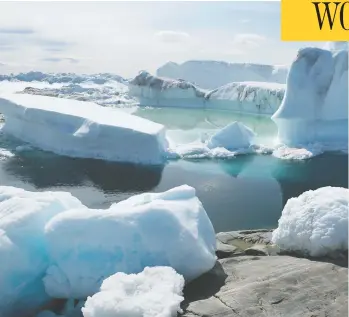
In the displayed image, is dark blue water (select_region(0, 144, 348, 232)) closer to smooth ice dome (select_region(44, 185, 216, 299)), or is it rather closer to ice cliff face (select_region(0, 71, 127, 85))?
smooth ice dome (select_region(44, 185, 216, 299))

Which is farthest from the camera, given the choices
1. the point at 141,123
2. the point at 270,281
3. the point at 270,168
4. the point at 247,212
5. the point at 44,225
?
the point at 141,123

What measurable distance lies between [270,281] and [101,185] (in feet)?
25.1

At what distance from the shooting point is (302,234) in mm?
5266

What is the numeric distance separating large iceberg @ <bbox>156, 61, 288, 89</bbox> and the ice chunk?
33.6 metres

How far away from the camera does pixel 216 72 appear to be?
39.3m

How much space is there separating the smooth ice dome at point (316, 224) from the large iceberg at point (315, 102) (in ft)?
36.2

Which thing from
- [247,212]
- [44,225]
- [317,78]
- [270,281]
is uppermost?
[317,78]

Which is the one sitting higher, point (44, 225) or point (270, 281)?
point (44, 225)

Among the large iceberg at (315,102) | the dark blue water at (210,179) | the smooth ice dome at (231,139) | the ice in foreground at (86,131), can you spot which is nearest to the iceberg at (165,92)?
the ice in foreground at (86,131)

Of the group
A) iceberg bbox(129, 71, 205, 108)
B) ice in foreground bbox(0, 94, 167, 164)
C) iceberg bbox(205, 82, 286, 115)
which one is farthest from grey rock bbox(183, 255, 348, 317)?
iceberg bbox(129, 71, 205, 108)

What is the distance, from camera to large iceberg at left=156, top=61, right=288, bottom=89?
37.2 metres

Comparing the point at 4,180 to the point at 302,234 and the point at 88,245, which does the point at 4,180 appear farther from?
the point at 302,234

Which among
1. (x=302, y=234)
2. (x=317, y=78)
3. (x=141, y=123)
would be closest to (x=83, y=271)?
(x=302, y=234)

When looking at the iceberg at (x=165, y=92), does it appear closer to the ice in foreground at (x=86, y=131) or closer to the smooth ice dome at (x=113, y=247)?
the ice in foreground at (x=86, y=131)
